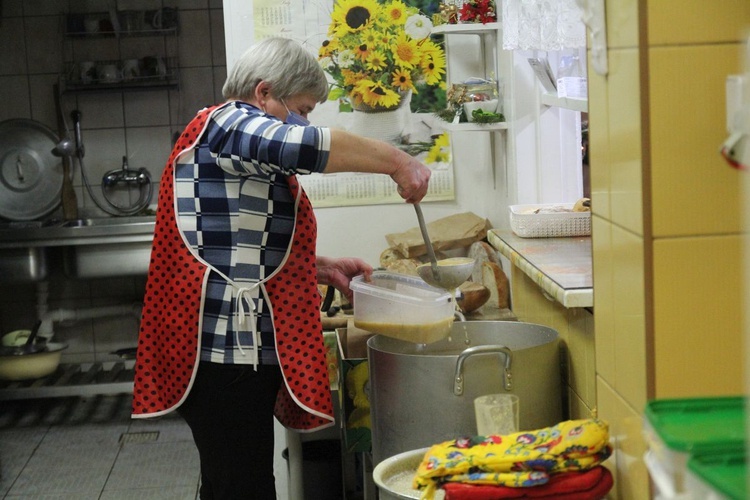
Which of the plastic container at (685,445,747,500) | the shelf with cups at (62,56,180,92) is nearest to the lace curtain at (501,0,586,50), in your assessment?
the plastic container at (685,445,747,500)

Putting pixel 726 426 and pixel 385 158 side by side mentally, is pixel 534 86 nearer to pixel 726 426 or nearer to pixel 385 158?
pixel 385 158

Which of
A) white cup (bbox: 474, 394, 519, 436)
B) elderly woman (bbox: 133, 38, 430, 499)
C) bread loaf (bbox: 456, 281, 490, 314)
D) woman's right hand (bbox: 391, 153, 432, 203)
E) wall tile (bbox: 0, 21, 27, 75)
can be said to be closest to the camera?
white cup (bbox: 474, 394, 519, 436)

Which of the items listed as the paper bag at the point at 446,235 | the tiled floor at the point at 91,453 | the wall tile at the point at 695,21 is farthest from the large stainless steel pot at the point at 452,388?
the tiled floor at the point at 91,453

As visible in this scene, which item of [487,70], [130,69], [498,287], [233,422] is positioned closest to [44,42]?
[130,69]

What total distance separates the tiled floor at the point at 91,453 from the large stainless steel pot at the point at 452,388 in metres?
2.00

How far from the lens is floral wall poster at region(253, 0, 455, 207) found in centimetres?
330

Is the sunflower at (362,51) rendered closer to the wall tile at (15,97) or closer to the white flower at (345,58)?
the white flower at (345,58)

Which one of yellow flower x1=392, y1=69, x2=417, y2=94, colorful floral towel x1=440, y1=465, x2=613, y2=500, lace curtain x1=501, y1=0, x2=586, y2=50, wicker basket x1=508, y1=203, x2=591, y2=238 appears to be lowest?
colorful floral towel x1=440, y1=465, x2=613, y2=500

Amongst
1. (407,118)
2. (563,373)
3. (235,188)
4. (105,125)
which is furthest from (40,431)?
(563,373)

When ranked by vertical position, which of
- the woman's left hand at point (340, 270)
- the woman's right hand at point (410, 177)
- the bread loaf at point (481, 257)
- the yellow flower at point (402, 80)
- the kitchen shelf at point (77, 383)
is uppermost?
the yellow flower at point (402, 80)

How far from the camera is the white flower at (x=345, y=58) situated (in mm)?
3320

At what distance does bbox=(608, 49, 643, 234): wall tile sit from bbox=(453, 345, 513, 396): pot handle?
0.52 meters

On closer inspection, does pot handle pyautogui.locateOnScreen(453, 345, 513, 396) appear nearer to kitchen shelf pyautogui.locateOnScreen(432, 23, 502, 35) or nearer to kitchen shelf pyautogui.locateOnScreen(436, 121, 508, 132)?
kitchen shelf pyautogui.locateOnScreen(436, 121, 508, 132)

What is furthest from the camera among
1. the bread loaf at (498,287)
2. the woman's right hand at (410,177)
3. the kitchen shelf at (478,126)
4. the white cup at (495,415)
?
the kitchen shelf at (478,126)
